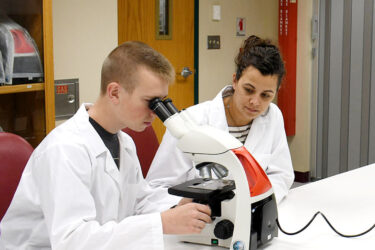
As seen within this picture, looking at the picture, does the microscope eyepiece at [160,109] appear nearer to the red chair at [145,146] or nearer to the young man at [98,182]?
the young man at [98,182]

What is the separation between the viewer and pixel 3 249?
143 centimetres

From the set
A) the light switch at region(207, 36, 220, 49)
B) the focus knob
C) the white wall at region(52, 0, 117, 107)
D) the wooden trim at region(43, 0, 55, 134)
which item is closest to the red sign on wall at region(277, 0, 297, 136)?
the light switch at region(207, 36, 220, 49)

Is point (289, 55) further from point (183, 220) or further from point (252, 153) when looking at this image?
point (183, 220)

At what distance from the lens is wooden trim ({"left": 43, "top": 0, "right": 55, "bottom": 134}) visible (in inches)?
92.8

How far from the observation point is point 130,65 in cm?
140

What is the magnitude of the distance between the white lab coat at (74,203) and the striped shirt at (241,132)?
0.69 m

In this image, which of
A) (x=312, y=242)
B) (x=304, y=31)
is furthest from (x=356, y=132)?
(x=312, y=242)

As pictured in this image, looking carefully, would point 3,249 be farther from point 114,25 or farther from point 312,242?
point 114,25

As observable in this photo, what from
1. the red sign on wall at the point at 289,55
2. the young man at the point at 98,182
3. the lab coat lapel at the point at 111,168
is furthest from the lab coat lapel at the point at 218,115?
the red sign on wall at the point at 289,55

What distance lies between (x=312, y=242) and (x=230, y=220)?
29cm

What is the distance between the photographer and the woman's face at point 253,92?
1.98m

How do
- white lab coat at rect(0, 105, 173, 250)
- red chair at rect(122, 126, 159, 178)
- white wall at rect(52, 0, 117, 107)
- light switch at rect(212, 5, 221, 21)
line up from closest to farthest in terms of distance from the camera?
white lab coat at rect(0, 105, 173, 250)
red chair at rect(122, 126, 159, 178)
white wall at rect(52, 0, 117, 107)
light switch at rect(212, 5, 221, 21)

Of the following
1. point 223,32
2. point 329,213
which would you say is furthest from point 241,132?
point 223,32

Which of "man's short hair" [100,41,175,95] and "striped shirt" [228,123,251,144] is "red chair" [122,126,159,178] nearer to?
"striped shirt" [228,123,251,144]
